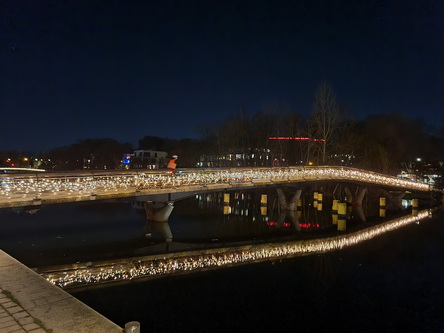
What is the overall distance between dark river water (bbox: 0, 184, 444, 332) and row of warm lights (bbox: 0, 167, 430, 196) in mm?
1425

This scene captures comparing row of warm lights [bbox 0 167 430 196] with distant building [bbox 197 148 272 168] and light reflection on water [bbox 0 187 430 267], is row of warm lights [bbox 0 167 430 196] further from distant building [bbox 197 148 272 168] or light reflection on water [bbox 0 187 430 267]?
distant building [bbox 197 148 272 168]

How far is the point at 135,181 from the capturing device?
20.2m

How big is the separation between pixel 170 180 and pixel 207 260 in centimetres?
694

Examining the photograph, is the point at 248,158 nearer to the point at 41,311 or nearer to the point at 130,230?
the point at 130,230

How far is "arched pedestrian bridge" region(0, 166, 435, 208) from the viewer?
Result: 631 inches

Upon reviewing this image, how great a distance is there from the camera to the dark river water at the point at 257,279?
10.5 meters

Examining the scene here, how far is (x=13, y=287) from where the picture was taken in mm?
7555

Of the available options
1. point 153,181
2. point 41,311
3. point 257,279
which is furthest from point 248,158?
point 41,311

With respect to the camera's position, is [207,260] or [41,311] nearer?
[41,311]

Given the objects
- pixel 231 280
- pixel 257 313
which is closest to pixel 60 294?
pixel 257 313

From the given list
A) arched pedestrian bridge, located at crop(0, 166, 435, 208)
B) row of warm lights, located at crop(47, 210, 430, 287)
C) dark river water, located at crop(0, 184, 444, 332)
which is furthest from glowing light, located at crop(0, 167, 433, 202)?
row of warm lights, located at crop(47, 210, 430, 287)

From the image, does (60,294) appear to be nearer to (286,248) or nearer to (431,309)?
(431,309)

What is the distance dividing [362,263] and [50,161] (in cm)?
10774

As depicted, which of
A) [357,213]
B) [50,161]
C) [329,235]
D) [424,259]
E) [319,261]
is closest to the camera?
[319,261]
